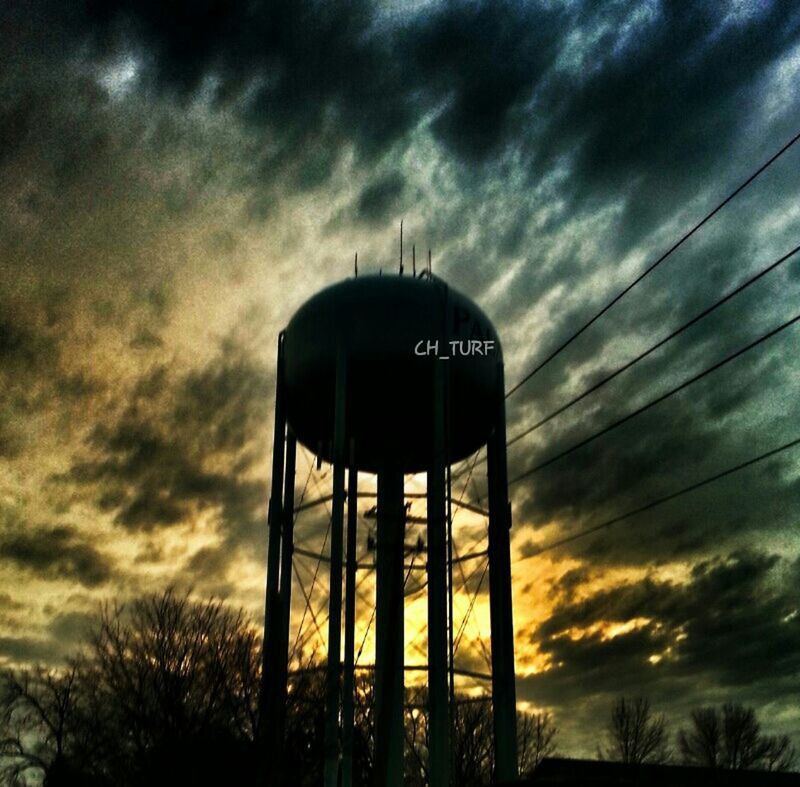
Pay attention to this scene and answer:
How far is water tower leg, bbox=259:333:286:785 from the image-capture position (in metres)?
17.0

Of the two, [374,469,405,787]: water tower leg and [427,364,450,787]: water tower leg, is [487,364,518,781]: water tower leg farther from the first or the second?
[374,469,405,787]: water tower leg

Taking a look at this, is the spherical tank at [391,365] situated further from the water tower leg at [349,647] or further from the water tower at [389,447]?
the water tower leg at [349,647]

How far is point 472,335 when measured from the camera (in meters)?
18.6

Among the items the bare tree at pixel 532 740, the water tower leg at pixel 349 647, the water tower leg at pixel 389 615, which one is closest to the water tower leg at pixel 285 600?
the water tower leg at pixel 349 647

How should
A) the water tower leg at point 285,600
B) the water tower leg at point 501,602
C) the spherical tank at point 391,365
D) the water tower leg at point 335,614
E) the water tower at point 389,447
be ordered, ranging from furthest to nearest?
the spherical tank at point 391,365 → the water tower leg at point 285,600 → the water tower leg at point 501,602 → the water tower at point 389,447 → the water tower leg at point 335,614

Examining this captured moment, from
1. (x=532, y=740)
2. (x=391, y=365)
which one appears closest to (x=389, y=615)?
(x=391, y=365)

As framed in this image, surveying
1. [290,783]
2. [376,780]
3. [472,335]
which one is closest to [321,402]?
[472,335]

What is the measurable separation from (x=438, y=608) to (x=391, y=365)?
14.3 ft

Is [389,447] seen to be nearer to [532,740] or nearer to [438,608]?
[438,608]

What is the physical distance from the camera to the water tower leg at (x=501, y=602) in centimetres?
1678

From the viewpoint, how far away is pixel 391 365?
17.6 m

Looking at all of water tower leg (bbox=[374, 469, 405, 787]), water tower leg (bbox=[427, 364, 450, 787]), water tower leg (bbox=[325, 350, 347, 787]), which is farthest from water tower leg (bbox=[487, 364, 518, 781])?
water tower leg (bbox=[325, 350, 347, 787])

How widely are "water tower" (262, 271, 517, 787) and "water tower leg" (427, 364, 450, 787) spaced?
2cm

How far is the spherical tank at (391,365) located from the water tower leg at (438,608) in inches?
12.9
